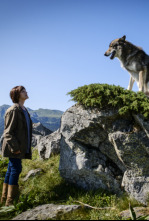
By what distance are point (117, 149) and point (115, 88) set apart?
218 cm

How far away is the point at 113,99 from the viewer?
672 cm

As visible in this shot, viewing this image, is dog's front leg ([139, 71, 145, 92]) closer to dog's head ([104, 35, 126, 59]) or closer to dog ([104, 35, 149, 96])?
dog ([104, 35, 149, 96])

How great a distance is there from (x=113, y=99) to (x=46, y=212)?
13.2ft

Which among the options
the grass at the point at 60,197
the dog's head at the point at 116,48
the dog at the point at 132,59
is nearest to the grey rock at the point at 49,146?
the grass at the point at 60,197

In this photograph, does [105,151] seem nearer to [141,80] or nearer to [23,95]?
[23,95]

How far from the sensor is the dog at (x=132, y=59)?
859 centimetres

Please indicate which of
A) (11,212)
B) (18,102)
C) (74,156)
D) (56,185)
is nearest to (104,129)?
(74,156)

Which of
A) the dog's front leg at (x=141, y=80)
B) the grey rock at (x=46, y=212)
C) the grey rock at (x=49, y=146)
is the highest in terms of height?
the dog's front leg at (x=141, y=80)

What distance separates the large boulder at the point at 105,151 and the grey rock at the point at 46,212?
185 cm

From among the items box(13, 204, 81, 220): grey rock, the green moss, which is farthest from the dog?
box(13, 204, 81, 220): grey rock

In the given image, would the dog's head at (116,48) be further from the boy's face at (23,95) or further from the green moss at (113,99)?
the boy's face at (23,95)

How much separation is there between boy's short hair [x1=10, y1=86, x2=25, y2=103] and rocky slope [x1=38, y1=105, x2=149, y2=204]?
190cm

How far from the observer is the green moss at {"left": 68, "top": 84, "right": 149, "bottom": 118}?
→ 21.3 ft

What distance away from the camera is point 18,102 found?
679 centimetres
